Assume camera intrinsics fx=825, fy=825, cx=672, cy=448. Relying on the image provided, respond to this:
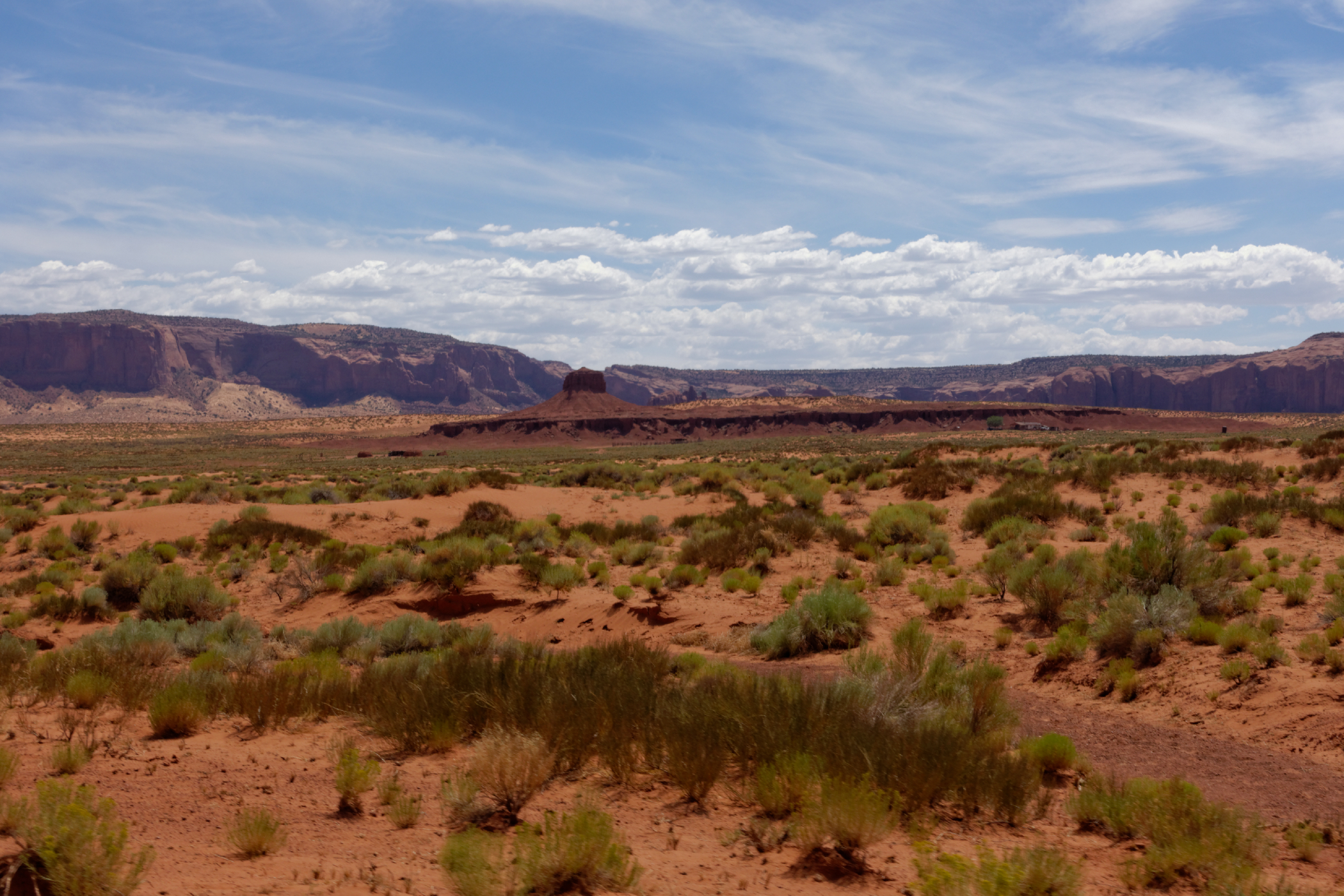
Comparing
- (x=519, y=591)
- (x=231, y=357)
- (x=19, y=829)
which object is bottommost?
(x=519, y=591)

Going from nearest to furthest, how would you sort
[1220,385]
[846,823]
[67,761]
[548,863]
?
[548,863] < [846,823] < [67,761] < [1220,385]

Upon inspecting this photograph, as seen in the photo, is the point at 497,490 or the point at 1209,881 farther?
the point at 497,490

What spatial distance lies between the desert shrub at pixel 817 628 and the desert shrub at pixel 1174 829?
544 cm

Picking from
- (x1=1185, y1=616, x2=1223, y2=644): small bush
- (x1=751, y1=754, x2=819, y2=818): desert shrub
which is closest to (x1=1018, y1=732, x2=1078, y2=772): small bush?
(x1=751, y1=754, x2=819, y2=818): desert shrub

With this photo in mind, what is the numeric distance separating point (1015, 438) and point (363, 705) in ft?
208

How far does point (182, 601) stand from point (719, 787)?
12.3m

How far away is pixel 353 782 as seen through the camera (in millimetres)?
5645

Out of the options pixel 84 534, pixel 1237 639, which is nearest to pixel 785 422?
pixel 84 534

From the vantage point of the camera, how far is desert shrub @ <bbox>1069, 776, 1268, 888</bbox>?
15.9 feet

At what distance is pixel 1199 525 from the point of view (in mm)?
17531

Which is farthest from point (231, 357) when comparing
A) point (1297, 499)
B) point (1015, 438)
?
point (1297, 499)

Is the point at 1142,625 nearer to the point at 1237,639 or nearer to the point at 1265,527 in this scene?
the point at 1237,639

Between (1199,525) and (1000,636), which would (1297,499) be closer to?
(1199,525)

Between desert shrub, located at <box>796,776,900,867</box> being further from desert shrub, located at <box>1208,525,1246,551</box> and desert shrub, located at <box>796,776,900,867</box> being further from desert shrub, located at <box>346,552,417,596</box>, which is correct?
desert shrub, located at <box>1208,525,1246,551</box>
